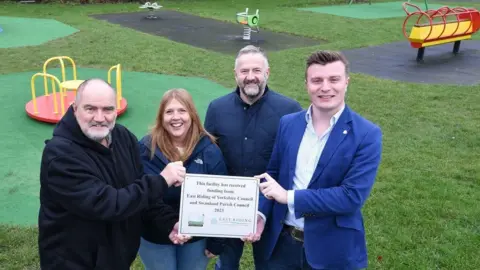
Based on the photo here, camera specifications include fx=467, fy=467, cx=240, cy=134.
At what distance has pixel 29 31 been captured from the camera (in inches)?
649

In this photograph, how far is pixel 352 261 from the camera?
2900 millimetres

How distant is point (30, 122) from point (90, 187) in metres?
5.98

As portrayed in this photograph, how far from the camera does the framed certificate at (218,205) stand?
9.48 ft

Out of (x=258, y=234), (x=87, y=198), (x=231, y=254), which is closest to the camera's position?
(x=87, y=198)

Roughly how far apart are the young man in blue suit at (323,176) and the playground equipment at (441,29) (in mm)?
11348

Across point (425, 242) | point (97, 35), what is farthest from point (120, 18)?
point (425, 242)

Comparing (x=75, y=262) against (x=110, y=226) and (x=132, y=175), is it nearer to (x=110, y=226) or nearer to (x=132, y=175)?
(x=110, y=226)

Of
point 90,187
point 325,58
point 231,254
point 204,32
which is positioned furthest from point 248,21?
point 90,187

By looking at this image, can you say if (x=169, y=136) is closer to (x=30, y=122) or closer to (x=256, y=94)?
(x=256, y=94)

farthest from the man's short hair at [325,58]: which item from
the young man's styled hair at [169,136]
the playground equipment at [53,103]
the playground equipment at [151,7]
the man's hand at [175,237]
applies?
the playground equipment at [151,7]

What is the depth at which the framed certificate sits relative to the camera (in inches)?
114

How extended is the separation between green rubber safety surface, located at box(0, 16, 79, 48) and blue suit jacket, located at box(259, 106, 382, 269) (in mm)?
13349

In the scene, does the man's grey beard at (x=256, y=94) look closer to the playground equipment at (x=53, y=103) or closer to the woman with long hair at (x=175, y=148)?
the woman with long hair at (x=175, y=148)

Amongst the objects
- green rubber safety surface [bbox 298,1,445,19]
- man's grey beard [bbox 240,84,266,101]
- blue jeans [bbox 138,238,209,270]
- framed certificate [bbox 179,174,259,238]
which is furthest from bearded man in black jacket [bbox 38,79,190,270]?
green rubber safety surface [bbox 298,1,445,19]
